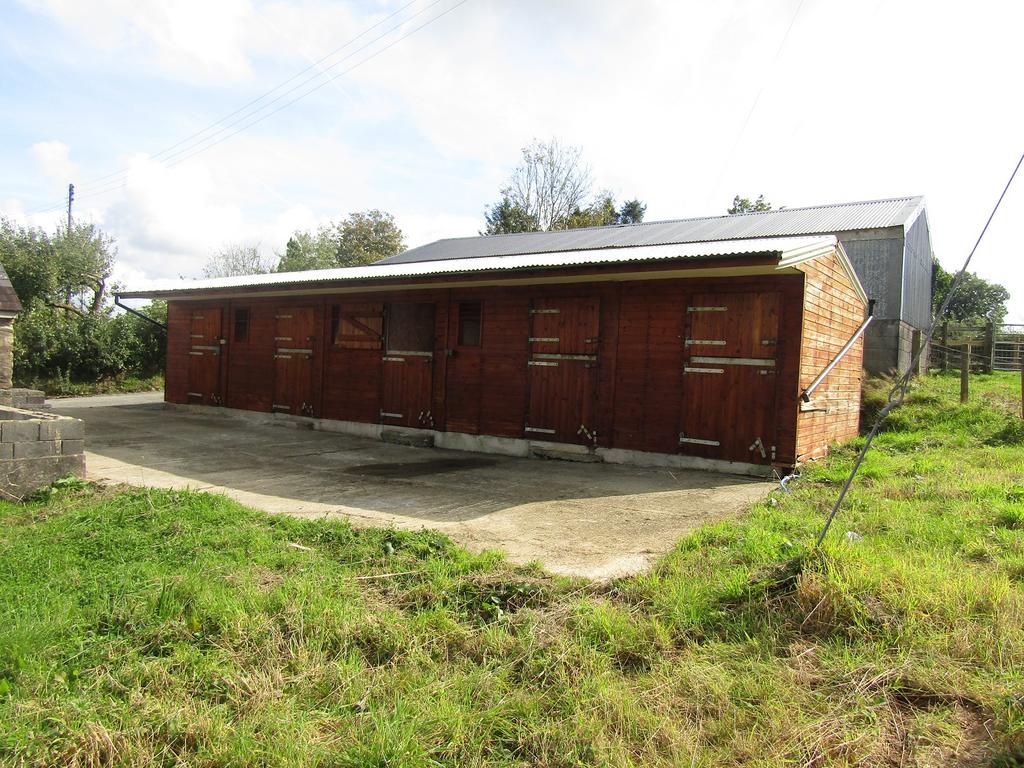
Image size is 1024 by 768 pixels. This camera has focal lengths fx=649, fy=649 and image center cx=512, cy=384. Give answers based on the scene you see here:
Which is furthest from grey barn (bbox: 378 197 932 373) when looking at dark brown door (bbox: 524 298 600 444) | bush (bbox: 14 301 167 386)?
bush (bbox: 14 301 167 386)

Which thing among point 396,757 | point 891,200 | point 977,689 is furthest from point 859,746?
point 891,200

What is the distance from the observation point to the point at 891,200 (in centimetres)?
1716

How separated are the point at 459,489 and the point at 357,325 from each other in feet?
18.3

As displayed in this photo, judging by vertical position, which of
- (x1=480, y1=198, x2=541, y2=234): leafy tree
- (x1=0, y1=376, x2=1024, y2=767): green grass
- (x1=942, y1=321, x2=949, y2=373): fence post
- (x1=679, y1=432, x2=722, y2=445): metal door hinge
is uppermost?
(x1=480, y1=198, x2=541, y2=234): leafy tree

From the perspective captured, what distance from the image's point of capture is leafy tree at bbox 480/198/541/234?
3447 centimetres

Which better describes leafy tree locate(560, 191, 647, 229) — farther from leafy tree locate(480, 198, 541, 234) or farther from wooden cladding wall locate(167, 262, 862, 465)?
wooden cladding wall locate(167, 262, 862, 465)

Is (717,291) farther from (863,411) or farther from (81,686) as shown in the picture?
(81,686)

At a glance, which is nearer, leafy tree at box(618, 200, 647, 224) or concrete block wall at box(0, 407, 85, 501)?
concrete block wall at box(0, 407, 85, 501)

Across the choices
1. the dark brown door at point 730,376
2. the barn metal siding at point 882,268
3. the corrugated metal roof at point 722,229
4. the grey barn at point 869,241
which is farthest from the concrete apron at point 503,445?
the barn metal siding at point 882,268

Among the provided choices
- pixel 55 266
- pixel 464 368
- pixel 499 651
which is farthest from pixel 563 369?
pixel 55 266

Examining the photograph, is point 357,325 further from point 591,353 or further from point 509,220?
point 509,220

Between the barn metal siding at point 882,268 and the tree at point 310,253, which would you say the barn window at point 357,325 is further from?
the tree at point 310,253

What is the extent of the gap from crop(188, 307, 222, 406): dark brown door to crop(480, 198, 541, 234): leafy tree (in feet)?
71.9

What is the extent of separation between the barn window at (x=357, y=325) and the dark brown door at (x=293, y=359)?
23.3 inches
